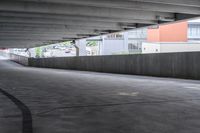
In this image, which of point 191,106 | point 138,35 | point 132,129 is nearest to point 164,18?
point 191,106

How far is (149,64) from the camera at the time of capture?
85.0 ft

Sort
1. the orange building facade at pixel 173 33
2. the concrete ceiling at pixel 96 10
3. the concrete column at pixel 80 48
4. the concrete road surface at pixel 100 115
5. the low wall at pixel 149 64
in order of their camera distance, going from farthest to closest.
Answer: the orange building facade at pixel 173 33 < the concrete column at pixel 80 48 < the low wall at pixel 149 64 < the concrete ceiling at pixel 96 10 < the concrete road surface at pixel 100 115

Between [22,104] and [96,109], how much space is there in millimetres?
2491

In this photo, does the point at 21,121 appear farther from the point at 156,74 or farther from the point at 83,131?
the point at 156,74

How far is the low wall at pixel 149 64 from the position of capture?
21.6 meters

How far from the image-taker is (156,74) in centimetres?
2511

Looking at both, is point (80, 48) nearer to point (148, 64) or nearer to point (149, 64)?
point (148, 64)

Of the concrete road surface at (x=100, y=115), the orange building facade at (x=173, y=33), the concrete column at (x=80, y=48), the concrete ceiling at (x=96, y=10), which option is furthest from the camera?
the orange building facade at (x=173, y=33)

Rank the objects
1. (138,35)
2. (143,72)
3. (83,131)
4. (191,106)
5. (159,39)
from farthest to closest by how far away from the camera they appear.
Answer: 1. (138,35)
2. (159,39)
3. (143,72)
4. (191,106)
5. (83,131)

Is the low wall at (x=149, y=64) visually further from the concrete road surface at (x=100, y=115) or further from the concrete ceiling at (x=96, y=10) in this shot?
the concrete road surface at (x=100, y=115)

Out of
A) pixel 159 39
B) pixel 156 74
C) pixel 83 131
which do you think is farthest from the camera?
pixel 159 39

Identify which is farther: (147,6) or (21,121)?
(147,6)

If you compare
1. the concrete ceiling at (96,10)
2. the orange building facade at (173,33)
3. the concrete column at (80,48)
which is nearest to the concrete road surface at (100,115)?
the concrete ceiling at (96,10)

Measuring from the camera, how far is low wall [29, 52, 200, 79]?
21562 millimetres
